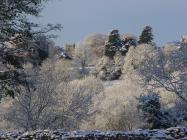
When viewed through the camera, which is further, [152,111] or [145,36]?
[145,36]

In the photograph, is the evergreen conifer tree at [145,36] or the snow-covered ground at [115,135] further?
the evergreen conifer tree at [145,36]

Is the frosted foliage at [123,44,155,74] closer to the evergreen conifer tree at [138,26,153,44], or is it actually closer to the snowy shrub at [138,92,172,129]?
the snowy shrub at [138,92,172,129]

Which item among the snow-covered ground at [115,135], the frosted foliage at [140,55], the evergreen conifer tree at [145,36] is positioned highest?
the evergreen conifer tree at [145,36]

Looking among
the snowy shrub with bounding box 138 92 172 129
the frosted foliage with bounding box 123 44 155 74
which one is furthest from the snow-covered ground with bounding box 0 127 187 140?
the snowy shrub with bounding box 138 92 172 129

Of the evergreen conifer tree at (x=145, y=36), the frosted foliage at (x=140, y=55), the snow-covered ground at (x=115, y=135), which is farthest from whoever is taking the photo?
the evergreen conifer tree at (x=145, y=36)

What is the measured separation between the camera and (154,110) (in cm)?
3791

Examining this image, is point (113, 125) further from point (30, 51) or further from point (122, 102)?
point (30, 51)

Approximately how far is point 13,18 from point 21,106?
2206 cm

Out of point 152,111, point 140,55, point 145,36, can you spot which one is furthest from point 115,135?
point 145,36

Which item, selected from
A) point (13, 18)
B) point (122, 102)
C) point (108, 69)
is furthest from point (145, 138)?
point (108, 69)

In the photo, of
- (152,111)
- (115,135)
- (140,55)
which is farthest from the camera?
(140,55)

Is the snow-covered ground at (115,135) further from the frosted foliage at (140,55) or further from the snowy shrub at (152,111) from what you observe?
the snowy shrub at (152,111)

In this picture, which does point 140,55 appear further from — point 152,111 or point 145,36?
point 145,36

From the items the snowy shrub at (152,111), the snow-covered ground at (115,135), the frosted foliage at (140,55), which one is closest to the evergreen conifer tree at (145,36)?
the frosted foliage at (140,55)
